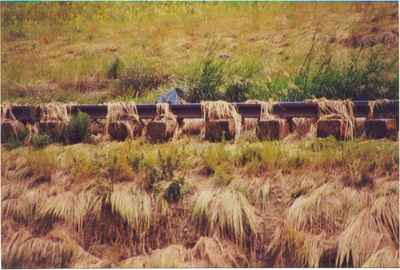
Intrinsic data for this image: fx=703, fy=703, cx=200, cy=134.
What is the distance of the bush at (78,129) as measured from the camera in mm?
5945

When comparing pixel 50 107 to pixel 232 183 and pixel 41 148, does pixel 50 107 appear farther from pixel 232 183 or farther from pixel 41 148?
pixel 232 183

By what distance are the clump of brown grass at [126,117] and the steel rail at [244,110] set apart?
0.05 metres

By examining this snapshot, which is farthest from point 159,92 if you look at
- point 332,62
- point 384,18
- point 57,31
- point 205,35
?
point 384,18

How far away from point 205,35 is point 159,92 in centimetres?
67

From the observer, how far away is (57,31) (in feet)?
20.7

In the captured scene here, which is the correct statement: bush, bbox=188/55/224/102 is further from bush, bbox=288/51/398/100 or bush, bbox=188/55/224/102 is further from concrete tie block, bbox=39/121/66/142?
concrete tie block, bbox=39/121/66/142

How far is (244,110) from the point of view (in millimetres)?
5816

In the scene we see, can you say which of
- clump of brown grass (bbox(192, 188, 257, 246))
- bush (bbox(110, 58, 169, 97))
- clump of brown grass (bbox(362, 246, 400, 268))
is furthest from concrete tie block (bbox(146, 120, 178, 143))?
clump of brown grass (bbox(362, 246, 400, 268))

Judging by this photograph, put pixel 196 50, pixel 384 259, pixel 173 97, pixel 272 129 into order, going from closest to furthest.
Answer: pixel 384 259 < pixel 272 129 < pixel 173 97 < pixel 196 50

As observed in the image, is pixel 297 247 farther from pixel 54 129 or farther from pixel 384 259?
pixel 54 129

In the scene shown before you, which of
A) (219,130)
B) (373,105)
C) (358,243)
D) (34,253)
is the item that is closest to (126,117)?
(219,130)

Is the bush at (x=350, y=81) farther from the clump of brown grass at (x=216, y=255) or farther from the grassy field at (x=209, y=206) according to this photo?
the clump of brown grass at (x=216, y=255)

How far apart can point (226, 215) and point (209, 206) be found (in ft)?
0.52

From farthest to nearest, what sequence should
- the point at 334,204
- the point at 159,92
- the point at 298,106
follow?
the point at 159,92 → the point at 298,106 → the point at 334,204
